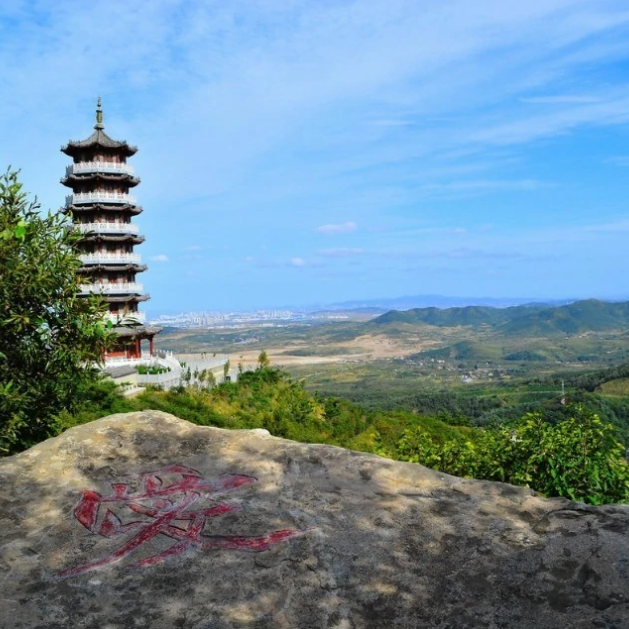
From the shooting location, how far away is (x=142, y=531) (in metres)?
5.69

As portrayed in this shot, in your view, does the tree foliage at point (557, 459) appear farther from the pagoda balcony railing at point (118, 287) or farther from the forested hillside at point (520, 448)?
the pagoda balcony railing at point (118, 287)

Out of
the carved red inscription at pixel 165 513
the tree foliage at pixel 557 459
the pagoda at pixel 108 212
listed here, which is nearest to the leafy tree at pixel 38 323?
the carved red inscription at pixel 165 513

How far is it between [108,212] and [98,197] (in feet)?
2.75

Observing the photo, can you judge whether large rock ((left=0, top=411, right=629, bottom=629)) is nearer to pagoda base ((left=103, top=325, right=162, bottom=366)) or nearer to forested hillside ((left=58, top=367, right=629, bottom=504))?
forested hillside ((left=58, top=367, right=629, bottom=504))

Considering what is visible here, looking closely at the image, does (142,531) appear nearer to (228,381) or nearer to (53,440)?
(53,440)

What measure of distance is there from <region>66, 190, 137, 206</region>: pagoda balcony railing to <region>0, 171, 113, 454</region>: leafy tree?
822 inches

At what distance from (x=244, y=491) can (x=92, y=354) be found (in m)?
5.11

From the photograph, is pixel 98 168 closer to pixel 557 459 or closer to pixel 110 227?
pixel 110 227

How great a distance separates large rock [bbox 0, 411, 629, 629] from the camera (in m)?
4.46

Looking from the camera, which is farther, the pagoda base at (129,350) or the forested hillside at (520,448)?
the pagoda base at (129,350)

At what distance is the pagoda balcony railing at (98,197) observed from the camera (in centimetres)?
3017

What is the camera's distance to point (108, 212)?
101ft

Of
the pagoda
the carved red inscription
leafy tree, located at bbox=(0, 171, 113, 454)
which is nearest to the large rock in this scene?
the carved red inscription

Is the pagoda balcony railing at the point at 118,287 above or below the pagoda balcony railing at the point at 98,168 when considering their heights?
below
